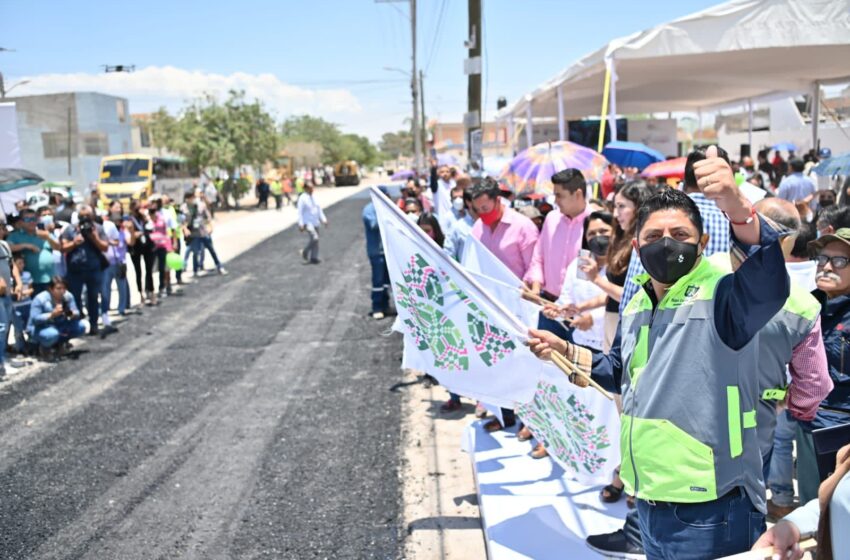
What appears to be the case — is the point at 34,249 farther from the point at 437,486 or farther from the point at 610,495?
the point at 610,495

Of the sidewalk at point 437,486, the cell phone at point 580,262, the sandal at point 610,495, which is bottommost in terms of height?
the sidewalk at point 437,486

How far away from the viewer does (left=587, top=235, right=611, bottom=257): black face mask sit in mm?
4344

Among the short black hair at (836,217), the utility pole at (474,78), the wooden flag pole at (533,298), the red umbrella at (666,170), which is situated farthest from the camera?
the utility pole at (474,78)

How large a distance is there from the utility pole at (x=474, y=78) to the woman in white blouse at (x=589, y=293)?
9656 mm

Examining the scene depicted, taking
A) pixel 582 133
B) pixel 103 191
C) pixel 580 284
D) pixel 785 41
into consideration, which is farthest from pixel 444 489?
pixel 103 191

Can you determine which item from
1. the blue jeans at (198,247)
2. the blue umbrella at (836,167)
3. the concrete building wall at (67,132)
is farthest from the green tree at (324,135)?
the blue umbrella at (836,167)

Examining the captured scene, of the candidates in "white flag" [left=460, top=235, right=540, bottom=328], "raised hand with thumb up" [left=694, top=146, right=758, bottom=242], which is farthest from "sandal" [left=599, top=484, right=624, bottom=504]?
"raised hand with thumb up" [left=694, top=146, right=758, bottom=242]

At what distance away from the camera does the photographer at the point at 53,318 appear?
9.38m

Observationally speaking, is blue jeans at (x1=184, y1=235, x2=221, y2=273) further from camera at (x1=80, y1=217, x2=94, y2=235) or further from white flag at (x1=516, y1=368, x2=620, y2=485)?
white flag at (x1=516, y1=368, x2=620, y2=485)

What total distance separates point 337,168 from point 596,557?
67144 mm

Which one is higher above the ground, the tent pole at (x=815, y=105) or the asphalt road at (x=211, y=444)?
the tent pole at (x=815, y=105)

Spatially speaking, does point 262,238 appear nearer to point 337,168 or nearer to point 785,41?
point 785,41

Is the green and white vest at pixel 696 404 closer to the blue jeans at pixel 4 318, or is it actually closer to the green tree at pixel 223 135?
the blue jeans at pixel 4 318

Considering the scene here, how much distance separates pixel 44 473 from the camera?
573cm
